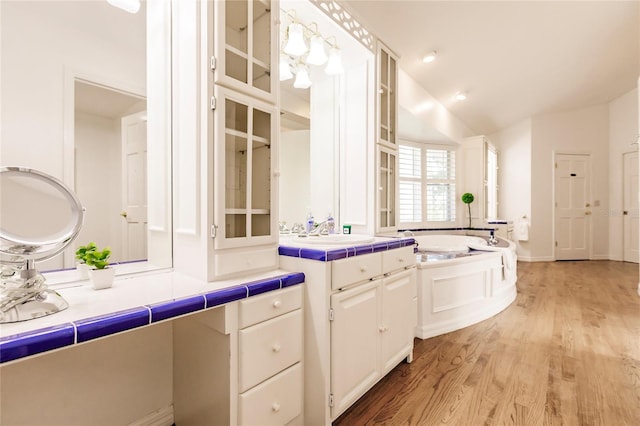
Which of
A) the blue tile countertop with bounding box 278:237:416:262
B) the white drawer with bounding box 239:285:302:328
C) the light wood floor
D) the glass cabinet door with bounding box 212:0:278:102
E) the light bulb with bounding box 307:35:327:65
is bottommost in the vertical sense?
the light wood floor

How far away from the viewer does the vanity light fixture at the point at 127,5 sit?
1.28 meters

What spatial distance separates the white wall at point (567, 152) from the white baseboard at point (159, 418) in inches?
261

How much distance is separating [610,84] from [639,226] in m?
2.43

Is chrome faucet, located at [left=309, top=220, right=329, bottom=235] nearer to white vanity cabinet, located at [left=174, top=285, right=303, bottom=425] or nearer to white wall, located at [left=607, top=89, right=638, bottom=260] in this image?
white vanity cabinet, located at [left=174, top=285, right=303, bottom=425]

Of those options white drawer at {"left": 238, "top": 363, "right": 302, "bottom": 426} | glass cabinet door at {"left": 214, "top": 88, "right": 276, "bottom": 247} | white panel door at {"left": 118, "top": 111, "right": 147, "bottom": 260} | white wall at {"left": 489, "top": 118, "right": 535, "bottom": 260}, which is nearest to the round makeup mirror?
white panel door at {"left": 118, "top": 111, "right": 147, "bottom": 260}

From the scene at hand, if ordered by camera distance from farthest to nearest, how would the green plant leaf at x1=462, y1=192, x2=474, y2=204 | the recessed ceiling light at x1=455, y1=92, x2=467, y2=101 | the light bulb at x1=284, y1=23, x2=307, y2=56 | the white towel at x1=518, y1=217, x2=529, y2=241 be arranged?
the white towel at x1=518, y1=217, x2=529, y2=241, the green plant leaf at x1=462, y1=192, x2=474, y2=204, the recessed ceiling light at x1=455, y1=92, x2=467, y2=101, the light bulb at x1=284, y1=23, x2=307, y2=56

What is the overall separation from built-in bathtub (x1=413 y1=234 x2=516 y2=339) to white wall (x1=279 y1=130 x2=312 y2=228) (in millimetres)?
1053

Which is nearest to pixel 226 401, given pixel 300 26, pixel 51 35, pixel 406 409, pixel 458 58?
pixel 406 409

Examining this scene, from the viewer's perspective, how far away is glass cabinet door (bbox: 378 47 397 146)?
2445mm

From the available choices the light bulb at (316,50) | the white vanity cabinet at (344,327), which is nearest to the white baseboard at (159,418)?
the white vanity cabinet at (344,327)

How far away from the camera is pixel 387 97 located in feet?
8.36

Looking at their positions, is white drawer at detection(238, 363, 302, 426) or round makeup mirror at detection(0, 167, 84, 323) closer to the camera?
round makeup mirror at detection(0, 167, 84, 323)

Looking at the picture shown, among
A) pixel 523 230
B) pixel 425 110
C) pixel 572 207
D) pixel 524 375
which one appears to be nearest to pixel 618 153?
pixel 572 207

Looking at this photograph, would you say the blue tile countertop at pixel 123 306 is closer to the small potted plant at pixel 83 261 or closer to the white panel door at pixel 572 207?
the small potted plant at pixel 83 261
